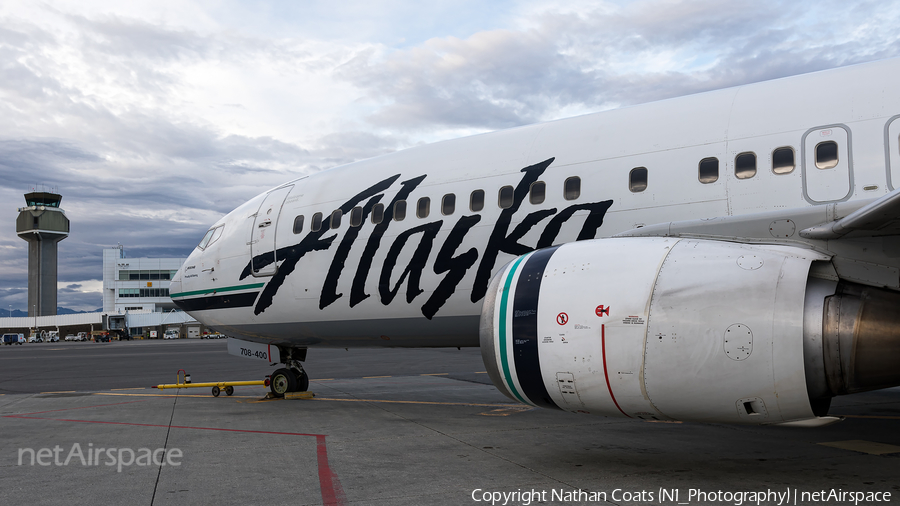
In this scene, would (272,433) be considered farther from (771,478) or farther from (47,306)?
(47,306)

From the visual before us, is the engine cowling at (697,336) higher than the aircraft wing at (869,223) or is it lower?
lower

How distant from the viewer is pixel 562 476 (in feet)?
22.2

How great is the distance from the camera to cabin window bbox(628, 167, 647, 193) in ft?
28.3

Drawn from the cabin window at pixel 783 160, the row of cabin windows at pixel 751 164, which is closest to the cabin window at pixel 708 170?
the row of cabin windows at pixel 751 164

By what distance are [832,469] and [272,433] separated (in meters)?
7.58

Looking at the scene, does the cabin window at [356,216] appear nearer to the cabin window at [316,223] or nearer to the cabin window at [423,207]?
the cabin window at [316,223]

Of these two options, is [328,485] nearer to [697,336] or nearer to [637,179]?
[697,336]

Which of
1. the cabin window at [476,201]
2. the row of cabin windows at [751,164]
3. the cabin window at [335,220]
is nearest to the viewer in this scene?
the row of cabin windows at [751,164]

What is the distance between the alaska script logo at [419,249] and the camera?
30.9 feet

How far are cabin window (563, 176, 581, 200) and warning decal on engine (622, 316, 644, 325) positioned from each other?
355 cm

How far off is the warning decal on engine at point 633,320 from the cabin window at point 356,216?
6964mm

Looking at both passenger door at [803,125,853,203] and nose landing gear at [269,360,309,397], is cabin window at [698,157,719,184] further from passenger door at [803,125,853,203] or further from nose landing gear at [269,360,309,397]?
nose landing gear at [269,360,309,397]

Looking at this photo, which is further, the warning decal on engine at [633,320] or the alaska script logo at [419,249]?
the alaska script logo at [419,249]

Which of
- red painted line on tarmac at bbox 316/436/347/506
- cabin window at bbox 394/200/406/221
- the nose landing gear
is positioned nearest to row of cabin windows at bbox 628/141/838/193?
cabin window at bbox 394/200/406/221
